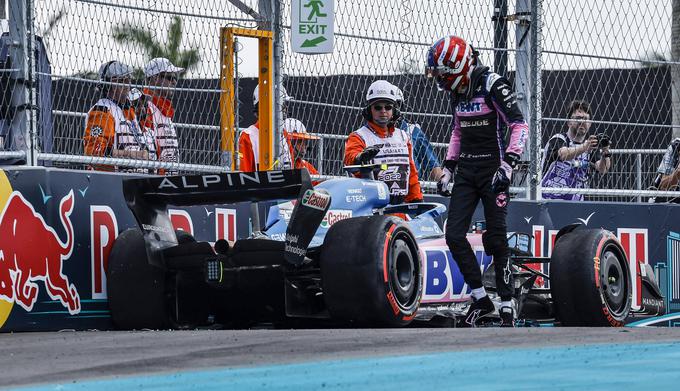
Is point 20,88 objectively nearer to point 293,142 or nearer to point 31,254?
point 31,254

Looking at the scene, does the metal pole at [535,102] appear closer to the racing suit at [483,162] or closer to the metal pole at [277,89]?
the racing suit at [483,162]

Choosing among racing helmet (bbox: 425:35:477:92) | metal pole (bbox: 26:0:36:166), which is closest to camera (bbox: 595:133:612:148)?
racing helmet (bbox: 425:35:477:92)

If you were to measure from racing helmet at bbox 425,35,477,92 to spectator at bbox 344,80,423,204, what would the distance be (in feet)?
2.14

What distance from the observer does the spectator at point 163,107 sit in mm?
9195

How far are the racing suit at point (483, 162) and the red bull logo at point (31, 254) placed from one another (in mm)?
2443

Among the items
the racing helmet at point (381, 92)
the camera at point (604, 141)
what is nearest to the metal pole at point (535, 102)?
the camera at point (604, 141)

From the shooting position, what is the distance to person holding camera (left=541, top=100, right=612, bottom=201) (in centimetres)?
1180

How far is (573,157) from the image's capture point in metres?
11.8

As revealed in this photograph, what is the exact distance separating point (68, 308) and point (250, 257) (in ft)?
4.30

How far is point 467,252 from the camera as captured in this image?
887cm

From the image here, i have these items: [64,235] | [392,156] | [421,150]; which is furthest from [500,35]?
[64,235]

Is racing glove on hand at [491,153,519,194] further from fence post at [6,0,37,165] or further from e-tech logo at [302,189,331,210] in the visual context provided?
fence post at [6,0,37,165]

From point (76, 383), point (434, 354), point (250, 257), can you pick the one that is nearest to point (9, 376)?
point (76, 383)

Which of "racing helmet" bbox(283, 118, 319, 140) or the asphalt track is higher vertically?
"racing helmet" bbox(283, 118, 319, 140)
